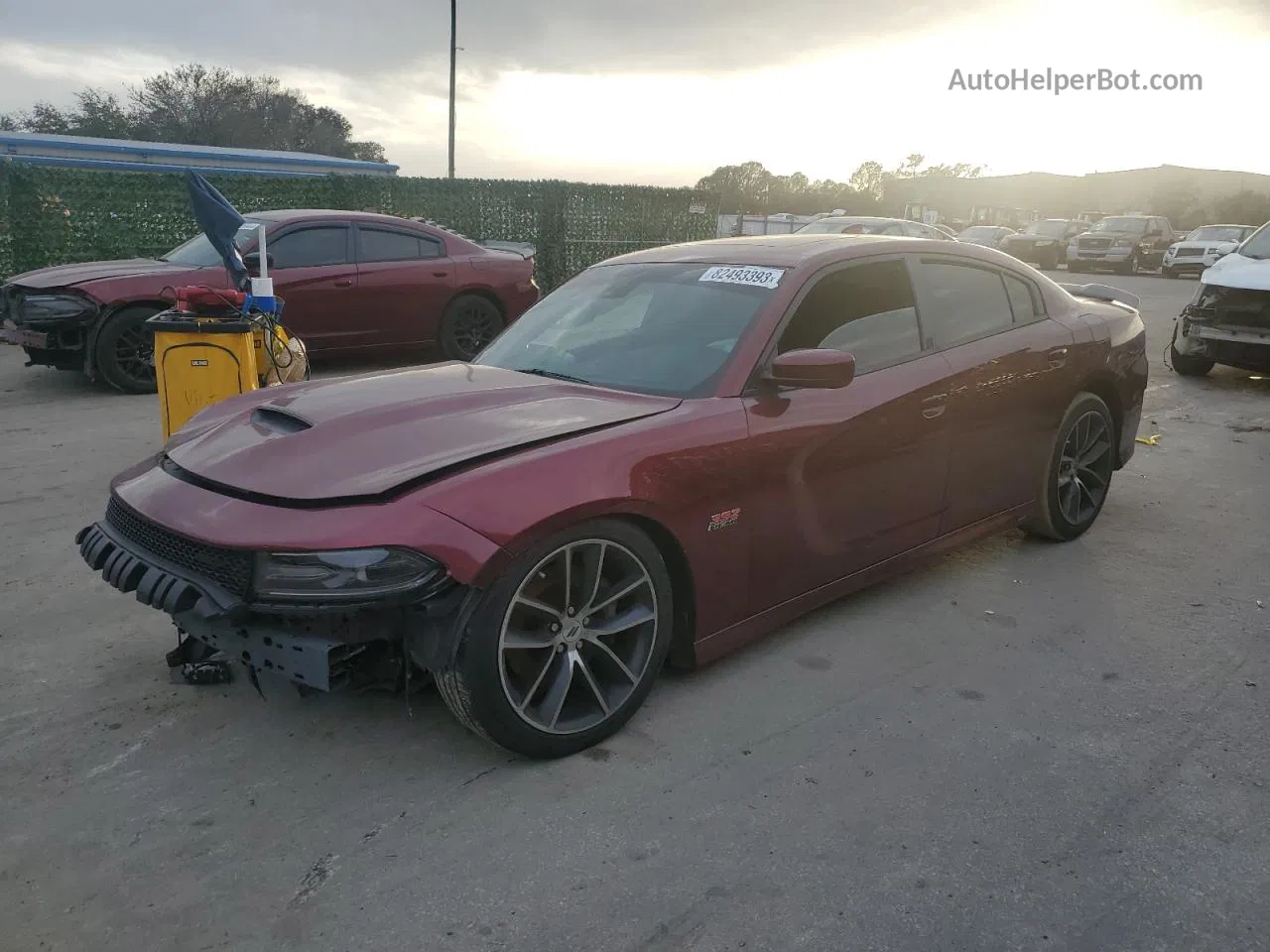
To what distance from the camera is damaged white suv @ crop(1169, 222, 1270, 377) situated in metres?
9.06

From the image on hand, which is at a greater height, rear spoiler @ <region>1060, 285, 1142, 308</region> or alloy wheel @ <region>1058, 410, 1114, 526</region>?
rear spoiler @ <region>1060, 285, 1142, 308</region>

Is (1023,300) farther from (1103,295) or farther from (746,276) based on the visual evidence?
(746,276)

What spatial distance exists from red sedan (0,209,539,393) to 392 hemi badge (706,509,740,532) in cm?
518

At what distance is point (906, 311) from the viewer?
157 inches

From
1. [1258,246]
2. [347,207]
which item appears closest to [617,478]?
[1258,246]

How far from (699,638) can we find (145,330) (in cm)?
684

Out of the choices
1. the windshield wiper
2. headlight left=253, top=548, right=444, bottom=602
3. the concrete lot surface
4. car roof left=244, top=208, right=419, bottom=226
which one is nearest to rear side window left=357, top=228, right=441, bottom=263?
car roof left=244, top=208, right=419, bottom=226

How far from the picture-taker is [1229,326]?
30.5 ft

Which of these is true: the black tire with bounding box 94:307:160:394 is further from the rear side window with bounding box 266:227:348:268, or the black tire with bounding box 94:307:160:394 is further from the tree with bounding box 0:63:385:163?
the tree with bounding box 0:63:385:163

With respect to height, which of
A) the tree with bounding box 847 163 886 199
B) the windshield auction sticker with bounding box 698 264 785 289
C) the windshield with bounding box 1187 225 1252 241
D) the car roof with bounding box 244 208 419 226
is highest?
the tree with bounding box 847 163 886 199

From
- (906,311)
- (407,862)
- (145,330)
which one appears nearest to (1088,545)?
(906,311)

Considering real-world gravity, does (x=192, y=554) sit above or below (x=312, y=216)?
below

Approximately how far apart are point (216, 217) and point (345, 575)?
13.2ft

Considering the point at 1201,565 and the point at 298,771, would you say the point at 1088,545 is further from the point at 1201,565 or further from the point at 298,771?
the point at 298,771
